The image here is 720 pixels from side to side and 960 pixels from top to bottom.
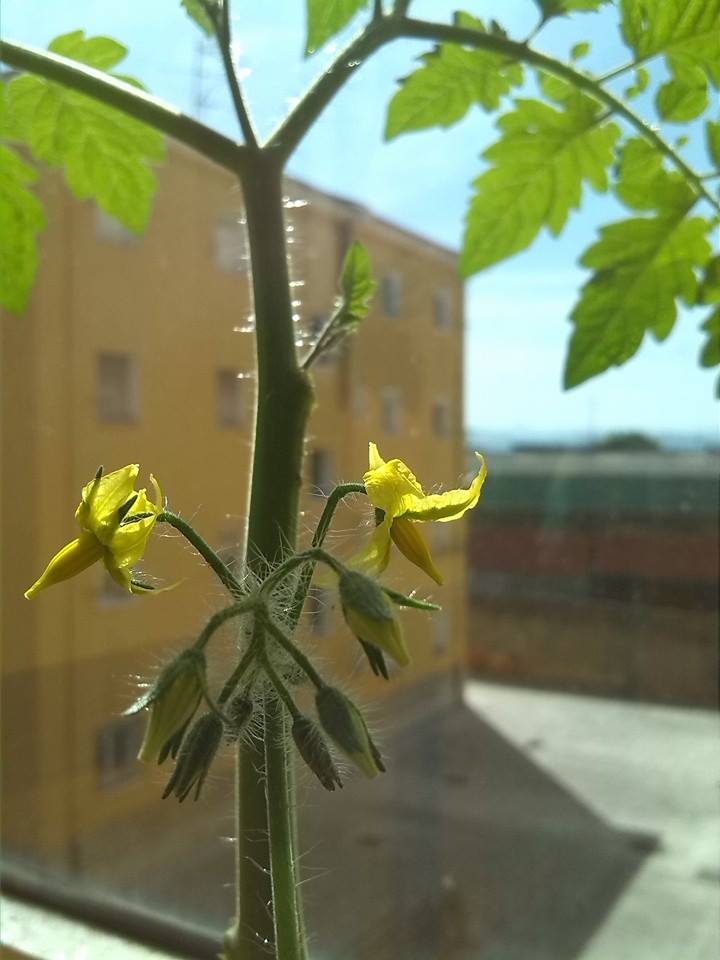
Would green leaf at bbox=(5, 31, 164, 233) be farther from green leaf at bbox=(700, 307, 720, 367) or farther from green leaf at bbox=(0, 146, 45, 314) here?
green leaf at bbox=(700, 307, 720, 367)

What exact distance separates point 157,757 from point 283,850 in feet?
0.17

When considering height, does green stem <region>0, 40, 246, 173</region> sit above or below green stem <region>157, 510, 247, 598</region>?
above

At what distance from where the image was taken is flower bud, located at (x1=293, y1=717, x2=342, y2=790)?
26 cm

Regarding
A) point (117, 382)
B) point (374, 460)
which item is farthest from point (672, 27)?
point (117, 382)

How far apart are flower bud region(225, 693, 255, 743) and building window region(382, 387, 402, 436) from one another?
474mm

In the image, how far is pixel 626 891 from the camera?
710 millimetres

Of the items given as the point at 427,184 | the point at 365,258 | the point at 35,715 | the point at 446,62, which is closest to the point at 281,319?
the point at 365,258

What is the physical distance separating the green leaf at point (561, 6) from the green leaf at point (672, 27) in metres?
0.02

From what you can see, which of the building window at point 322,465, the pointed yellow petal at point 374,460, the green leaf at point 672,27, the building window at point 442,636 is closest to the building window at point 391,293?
the building window at point 322,465

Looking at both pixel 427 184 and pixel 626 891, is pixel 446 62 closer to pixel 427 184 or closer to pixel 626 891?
pixel 427 184

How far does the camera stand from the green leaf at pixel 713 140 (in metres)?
0.42

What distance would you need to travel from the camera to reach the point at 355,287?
37 centimetres

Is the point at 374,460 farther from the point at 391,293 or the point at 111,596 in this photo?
the point at 111,596

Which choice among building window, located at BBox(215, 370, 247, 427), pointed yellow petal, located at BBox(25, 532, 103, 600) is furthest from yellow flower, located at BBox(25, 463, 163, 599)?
building window, located at BBox(215, 370, 247, 427)
